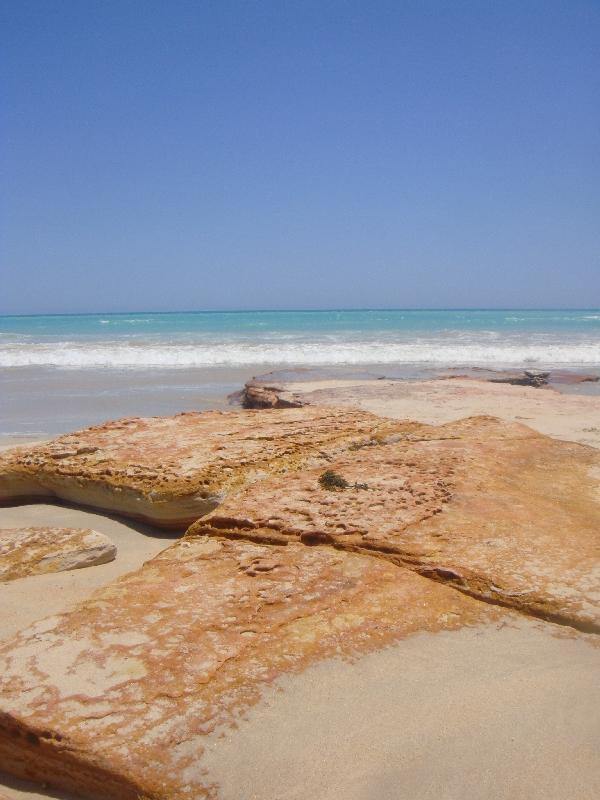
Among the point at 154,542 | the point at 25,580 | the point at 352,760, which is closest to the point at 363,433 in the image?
the point at 154,542

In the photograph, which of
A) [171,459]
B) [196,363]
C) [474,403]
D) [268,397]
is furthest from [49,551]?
[196,363]

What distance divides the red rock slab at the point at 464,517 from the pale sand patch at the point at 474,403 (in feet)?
4.70

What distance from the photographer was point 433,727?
1562 mm

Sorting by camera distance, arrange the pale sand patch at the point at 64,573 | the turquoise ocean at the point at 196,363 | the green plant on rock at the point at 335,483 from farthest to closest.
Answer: the turquoise ocean at the point at 196,363 < the green plant on rock at the point at 335,483 < the pale sand patch at the point at 64,573

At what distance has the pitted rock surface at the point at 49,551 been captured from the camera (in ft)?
9.18

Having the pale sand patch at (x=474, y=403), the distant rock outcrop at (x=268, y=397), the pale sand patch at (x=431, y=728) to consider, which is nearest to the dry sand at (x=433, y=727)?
the pale sand patch at (x=431, y=728)

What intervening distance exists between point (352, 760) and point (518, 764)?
0.35 meters

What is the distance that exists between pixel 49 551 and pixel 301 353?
1826cm

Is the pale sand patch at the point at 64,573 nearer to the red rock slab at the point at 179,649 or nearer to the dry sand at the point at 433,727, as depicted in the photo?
the red rock slab at the point at 179,649

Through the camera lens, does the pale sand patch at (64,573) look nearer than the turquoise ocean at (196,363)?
Yes

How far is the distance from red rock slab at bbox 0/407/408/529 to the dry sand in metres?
1.48

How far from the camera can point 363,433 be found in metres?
3.78

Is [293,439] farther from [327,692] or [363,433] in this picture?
[327,692]

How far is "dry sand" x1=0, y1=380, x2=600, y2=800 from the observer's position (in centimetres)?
141
